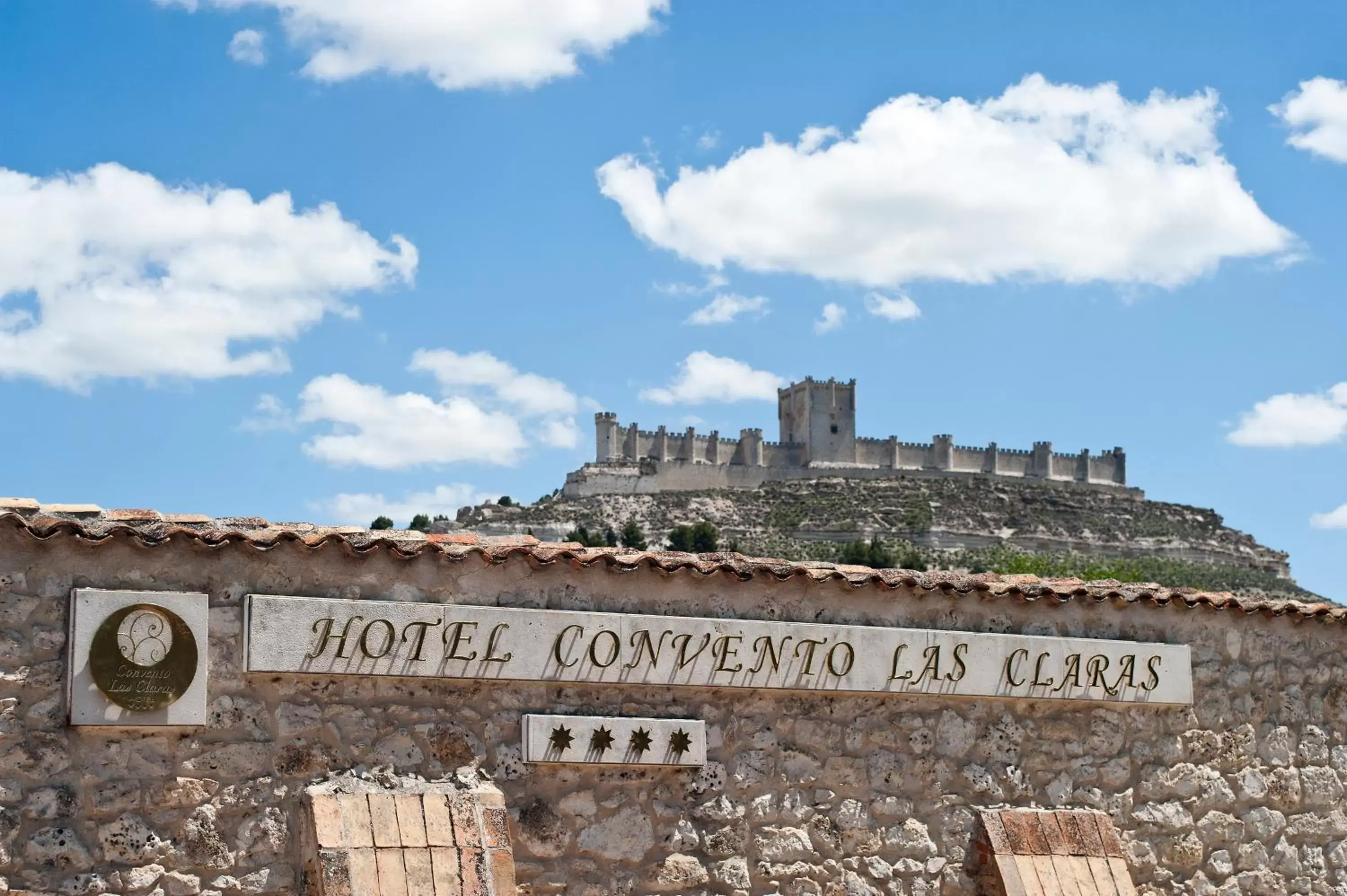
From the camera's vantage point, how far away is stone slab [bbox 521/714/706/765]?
28.2ft

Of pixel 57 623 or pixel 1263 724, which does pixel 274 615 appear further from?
pixel 1263 724

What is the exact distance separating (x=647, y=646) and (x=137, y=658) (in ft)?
8.01

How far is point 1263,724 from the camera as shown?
1083cm

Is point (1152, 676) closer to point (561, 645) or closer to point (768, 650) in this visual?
point (768, 650)

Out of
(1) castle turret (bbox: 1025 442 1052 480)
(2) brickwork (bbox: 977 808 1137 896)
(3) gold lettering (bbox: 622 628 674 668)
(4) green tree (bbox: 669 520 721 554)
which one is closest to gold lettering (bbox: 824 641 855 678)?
(3) gold lettering (bbox: 622 628 674 668)

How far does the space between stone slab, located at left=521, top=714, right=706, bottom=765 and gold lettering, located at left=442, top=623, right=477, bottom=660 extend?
0.42m

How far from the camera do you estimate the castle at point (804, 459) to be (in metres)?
127

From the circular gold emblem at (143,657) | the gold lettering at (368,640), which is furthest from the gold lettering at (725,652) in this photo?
the circular gold emblem at (143,657)

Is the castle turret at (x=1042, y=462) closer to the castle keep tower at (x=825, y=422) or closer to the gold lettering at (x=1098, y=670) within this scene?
the castle keep tower at (x=825, y=422)

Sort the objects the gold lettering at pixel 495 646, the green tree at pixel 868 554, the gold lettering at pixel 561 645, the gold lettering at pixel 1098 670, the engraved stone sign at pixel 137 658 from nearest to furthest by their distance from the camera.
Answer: the engraved stone sign at pixel 137 658
the gold lettering at pixel 495 646
the gold lettering at pixel 561 645
the gold lettering at pixel 1098 670
the green tree at pixel 868 554

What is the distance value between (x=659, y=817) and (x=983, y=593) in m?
2.26

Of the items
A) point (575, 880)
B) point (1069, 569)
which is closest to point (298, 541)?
point (575, 880)

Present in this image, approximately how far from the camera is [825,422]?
136 meters

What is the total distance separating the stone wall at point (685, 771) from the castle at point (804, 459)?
113 meters
